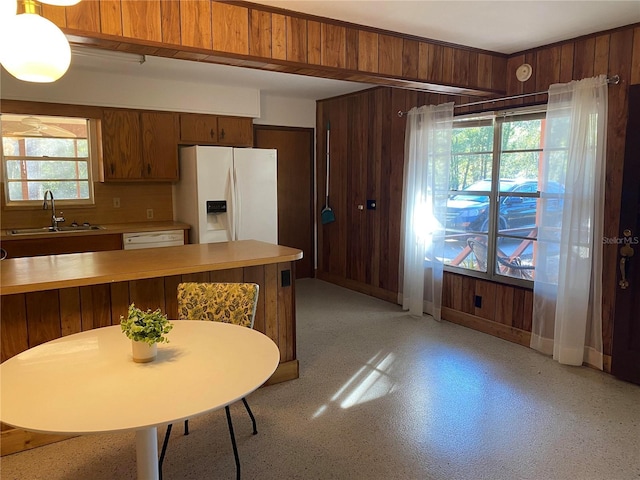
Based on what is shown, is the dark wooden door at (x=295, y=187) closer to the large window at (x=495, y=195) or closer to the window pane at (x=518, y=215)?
the large window at (x=495, y=195)

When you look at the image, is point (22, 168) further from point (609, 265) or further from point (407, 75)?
point (609, 265)

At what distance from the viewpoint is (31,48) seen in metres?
1.40

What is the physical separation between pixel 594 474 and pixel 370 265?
3470 millimetres

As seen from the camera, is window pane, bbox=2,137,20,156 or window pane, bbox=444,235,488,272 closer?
window pane, bbox=444,235,488,272

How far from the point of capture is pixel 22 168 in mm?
4500

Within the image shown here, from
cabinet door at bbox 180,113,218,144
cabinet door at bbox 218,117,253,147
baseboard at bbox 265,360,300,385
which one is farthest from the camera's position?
cabinet door at bbox 218,117,253,147

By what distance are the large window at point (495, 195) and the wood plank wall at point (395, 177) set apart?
0.17 m

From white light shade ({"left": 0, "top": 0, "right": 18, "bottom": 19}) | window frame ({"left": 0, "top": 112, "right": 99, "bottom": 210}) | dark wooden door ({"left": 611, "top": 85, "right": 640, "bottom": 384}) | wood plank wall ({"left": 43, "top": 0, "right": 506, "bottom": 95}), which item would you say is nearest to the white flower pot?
white light shade ({"left": 0, "top": 0, "right": 18, "bottom": 19})

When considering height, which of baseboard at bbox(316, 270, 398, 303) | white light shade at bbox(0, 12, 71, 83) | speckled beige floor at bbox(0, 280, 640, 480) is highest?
white light shade at bbox(0, 12, 71, 83)

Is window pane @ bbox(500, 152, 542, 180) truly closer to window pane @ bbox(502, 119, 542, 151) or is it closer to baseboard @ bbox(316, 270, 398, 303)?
window pane @ bbox(502, 119, 542, 151)

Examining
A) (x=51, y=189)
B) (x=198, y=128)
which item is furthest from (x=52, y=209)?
(x=198, y=128)

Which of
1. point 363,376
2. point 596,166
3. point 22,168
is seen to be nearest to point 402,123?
point 596,166

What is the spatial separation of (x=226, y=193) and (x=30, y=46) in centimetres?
341

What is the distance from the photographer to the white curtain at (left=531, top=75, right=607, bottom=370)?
3227 millimetres
